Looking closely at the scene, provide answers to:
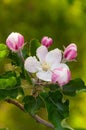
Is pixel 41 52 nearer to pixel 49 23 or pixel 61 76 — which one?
pixel 61 76

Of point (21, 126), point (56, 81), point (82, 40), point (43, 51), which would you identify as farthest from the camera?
point (82, 40)

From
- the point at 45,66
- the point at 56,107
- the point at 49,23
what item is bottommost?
the point at 56,107

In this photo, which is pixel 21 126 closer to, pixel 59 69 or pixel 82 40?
pixel 82 40

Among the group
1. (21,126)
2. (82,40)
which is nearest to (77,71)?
(82,40)

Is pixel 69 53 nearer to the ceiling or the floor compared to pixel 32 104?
nearer to the ceiling

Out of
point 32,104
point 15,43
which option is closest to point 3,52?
point 15,43

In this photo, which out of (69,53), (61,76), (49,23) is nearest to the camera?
(61,76)

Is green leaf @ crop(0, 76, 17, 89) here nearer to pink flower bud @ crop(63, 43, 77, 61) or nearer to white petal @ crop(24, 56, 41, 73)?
white petal @ crop(24, 56, 41, 73)
